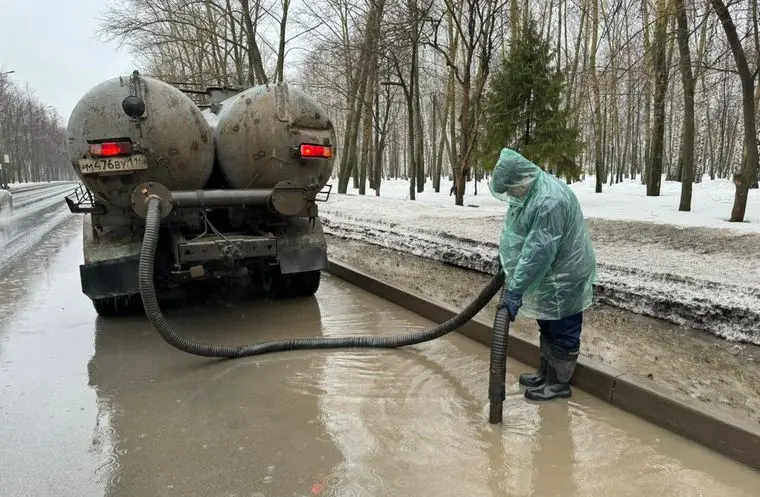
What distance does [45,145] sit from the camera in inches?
3034

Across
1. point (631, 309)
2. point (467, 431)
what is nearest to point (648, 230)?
point (631, 309)

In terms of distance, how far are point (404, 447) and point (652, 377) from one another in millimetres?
1798

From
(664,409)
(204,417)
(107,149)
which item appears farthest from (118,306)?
(664,409)

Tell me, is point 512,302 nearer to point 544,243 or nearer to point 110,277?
point 544,243

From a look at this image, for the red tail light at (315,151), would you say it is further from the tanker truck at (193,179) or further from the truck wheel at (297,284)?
the truck wheel at (297,284)

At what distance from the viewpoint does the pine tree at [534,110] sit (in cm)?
1702

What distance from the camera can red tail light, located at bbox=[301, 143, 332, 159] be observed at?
5.21m

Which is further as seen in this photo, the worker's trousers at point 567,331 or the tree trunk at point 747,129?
the tree trunk at point 747,129

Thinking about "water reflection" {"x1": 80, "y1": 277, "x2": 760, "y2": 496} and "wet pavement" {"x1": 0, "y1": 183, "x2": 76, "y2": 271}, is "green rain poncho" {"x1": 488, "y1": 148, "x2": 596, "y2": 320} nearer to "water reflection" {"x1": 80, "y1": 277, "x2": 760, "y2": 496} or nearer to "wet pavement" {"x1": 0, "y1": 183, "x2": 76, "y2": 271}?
"water reflection" {"x1": 80, "y1": 277, "x2": 760, "y2": 496}

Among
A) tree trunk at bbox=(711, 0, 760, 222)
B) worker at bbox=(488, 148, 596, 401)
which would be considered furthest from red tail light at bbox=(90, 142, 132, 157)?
tree trunk at bbox=(711, 0, 760, 222)

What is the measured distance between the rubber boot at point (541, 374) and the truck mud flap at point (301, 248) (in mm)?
2605

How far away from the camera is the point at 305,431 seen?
3.22 m

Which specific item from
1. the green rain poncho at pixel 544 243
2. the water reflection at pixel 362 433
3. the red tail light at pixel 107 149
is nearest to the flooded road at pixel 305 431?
the water reflection at pixel 362 433

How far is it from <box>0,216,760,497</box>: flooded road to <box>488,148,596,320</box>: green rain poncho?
70 centimetres
